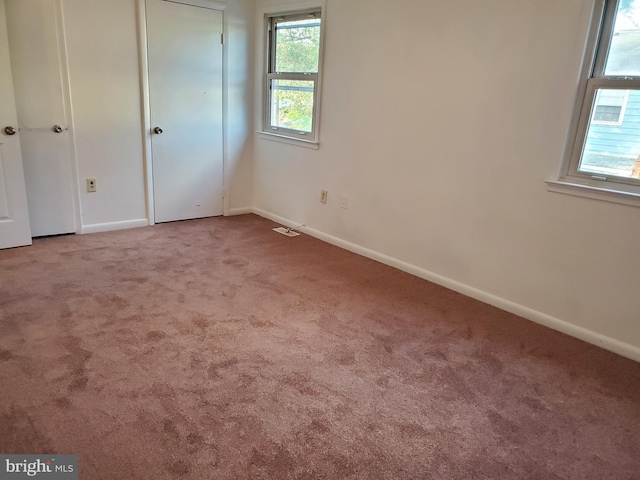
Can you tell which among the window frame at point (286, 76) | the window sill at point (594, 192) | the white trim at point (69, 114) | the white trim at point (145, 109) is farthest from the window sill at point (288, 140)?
the window sill at point (594, 192)

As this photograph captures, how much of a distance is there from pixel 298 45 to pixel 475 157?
2139 mm

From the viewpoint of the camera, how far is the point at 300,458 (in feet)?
5.47

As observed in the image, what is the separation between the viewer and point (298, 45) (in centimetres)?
423

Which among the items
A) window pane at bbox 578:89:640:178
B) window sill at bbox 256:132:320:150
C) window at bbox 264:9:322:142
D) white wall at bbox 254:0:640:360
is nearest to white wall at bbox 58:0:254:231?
window at bbox 264:9:322:142

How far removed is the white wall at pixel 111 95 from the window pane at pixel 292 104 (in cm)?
46

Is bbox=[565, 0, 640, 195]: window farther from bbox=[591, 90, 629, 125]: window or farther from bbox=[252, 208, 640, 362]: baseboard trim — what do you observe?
bbox=[252, 208, 640, 362]: baseboard trim

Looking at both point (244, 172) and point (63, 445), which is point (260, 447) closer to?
point (63, 445)

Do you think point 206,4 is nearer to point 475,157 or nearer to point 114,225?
point 114,225

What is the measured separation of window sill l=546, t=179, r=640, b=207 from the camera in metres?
2.38

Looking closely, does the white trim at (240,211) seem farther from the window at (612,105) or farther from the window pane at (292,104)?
the window at (612,105)

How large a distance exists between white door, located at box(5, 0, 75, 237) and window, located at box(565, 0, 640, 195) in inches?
145

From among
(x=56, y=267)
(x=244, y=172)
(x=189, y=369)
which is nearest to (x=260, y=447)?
(x=189, y=369)

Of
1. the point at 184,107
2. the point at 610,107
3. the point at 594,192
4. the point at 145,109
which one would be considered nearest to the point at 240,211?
the point at 184,107

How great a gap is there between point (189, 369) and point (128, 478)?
2.07ft
